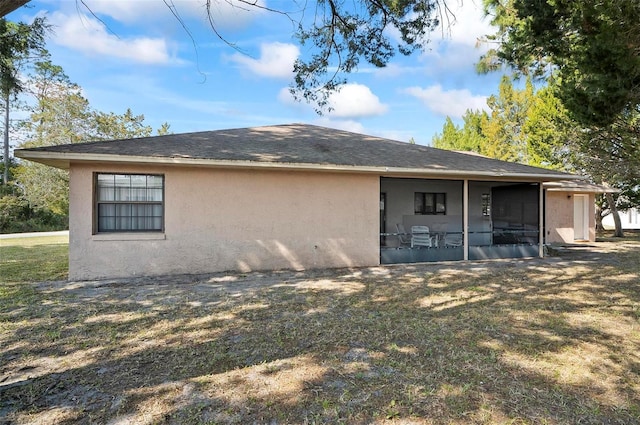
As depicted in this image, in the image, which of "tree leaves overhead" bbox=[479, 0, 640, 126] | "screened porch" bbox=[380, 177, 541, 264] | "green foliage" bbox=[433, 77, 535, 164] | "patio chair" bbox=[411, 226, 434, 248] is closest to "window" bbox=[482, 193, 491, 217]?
"screened porch" bbox=[380, 177, 541, 264]

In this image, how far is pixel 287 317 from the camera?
539 centimetres

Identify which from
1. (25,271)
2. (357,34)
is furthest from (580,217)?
(25,271)

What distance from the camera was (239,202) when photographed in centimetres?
896

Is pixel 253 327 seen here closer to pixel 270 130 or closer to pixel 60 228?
pixel 270 130

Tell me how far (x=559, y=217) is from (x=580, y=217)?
191 cm

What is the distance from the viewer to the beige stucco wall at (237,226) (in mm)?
8008

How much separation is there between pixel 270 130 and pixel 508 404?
11.0 metres

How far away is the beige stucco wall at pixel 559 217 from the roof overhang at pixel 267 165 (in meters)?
6.63

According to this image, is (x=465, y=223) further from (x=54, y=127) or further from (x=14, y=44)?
(x=54, y=127)

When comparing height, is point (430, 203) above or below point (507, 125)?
below

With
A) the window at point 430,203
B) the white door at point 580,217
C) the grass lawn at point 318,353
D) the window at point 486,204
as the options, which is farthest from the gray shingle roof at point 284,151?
the white door at point 580,217

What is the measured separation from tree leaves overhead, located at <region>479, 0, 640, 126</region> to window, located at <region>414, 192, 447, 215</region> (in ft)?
21.3

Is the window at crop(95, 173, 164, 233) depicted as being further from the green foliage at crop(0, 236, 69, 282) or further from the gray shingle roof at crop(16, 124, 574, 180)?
the green foliage at crop(0, 236, 69, 282)

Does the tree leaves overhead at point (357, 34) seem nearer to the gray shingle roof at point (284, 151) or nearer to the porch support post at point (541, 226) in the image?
the gray shingle roof at point (284, 151)
